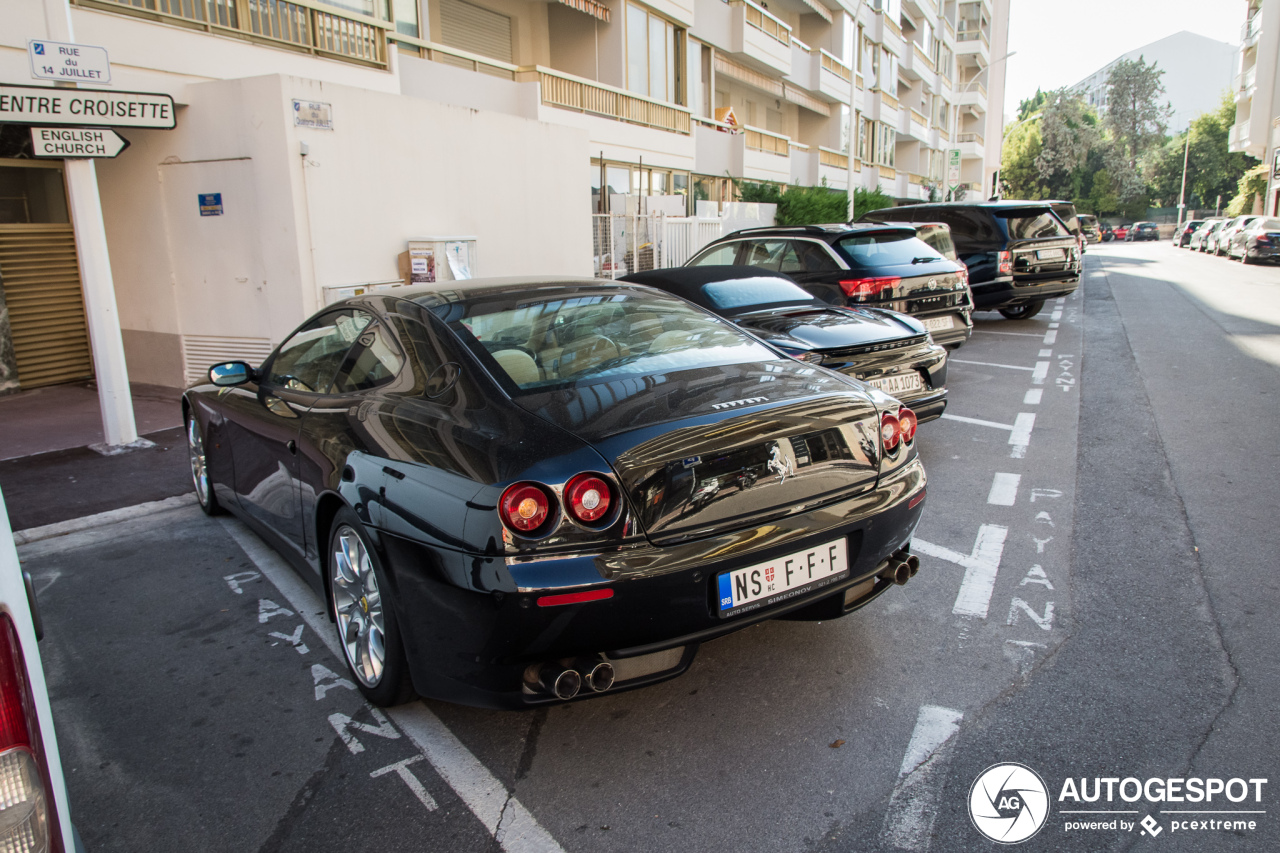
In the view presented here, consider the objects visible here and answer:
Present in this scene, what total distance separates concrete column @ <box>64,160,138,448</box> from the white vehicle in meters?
6.39

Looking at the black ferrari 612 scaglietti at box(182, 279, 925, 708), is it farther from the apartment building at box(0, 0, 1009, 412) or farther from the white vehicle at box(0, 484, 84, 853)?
the apartment building at box(0, 0, 1009, 412)

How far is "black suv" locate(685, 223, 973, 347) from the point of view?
28.1 feet

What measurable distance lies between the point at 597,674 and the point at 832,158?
1356 inches

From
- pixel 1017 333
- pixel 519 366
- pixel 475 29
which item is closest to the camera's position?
pixel 519 366

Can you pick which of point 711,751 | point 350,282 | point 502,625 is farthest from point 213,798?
→ point 350,282

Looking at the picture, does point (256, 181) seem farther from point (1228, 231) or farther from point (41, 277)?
point (1228, 231)

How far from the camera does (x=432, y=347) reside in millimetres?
3344

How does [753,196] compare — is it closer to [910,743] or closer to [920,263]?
[920,263]

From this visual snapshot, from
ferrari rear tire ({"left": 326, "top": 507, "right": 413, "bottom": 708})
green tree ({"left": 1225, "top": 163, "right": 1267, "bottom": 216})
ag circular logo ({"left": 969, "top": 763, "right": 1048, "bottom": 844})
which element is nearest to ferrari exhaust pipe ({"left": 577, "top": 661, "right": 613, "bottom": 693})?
ferrari rear tire ({"left": 326, "top": 507, "right": 413, "bottom": 708})

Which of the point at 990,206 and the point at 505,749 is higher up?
the point at 990,206

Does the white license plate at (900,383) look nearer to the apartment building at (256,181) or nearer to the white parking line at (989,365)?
the white parking line at (989,365)

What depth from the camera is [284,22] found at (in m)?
10.8

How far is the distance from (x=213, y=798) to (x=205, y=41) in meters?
9.44

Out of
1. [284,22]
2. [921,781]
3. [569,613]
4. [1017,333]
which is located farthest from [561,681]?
[1017,333]
